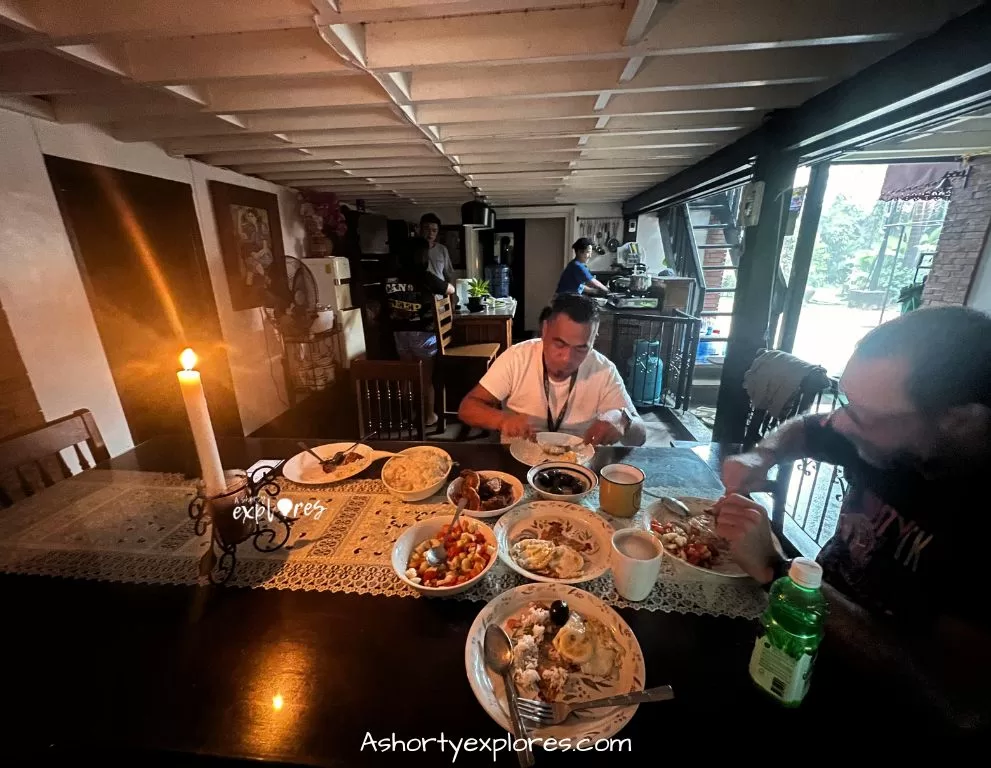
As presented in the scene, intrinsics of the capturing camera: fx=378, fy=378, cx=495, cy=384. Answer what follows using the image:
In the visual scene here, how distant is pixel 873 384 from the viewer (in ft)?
2.44

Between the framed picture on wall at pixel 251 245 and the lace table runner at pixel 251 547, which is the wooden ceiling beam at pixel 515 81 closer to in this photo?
the lace table runner at pixel 251 547

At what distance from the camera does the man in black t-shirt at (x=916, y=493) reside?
0.65 m

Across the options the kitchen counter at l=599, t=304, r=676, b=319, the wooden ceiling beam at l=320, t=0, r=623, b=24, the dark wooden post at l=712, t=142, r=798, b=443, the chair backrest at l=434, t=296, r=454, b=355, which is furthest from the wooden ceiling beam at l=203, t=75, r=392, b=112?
the kitchen counter at l=599, t=304, r=676, b=319

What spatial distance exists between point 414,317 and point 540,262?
4742 mm

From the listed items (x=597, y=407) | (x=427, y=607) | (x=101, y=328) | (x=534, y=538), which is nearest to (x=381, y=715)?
(x=427, y=607)

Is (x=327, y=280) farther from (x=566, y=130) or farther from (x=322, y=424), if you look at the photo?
(x=566, y=130)

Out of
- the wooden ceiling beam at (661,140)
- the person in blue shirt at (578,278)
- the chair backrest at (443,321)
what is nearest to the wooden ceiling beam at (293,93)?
the wooden ceiling beam at (661,140)

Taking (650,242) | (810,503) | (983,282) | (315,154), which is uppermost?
(315,154)

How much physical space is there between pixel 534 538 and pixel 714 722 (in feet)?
1.63

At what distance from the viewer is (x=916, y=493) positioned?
0.80m

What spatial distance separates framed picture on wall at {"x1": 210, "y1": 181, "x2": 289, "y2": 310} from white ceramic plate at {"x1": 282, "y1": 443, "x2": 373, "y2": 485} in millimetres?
3117

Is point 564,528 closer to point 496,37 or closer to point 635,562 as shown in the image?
point 635,562

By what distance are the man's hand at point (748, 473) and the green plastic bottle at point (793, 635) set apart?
55 centimetres

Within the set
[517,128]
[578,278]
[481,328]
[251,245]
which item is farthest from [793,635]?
[578,278]
